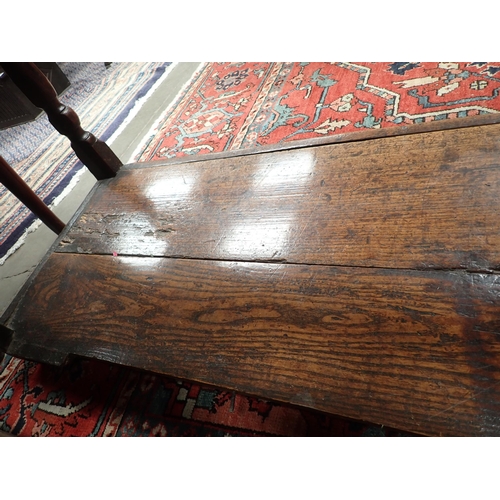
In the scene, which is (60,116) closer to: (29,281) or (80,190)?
(29,281)

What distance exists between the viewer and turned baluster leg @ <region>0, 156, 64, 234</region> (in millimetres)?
1740

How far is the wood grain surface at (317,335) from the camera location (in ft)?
1.78

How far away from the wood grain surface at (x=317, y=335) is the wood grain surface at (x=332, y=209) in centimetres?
5

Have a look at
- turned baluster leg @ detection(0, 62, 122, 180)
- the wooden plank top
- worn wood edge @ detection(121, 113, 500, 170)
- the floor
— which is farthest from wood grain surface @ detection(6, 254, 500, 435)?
the floor

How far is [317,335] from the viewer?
2.16 ft

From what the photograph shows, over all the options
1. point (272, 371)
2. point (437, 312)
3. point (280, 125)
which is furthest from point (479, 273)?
point (280, 125)

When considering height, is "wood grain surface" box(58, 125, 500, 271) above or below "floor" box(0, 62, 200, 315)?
above

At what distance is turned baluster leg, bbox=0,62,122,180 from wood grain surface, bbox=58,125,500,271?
30cm

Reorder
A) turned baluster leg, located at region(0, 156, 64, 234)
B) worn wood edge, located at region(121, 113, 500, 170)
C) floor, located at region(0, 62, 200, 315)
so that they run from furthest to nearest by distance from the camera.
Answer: floor, located at region(0, 62, 200, 315) → turned baluster leg, located at region(0, 156, 64, 234) → worn wood edge, located at region(121, 113, 500, 170)

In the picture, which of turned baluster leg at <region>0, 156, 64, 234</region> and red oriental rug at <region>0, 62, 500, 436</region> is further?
turned baluster leg at <region>0, 156, 64, 234</region>

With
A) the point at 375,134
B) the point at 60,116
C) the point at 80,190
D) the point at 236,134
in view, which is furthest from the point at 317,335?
the point at 80,190

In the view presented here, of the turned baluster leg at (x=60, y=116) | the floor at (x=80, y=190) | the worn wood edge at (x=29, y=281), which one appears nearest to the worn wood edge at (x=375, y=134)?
the turned baluster leg at (x=60, y=116)

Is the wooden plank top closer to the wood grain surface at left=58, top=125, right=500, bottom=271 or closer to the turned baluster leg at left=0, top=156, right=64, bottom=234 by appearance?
the wood grain surface at left=58, top=125, right=500, bottom=271

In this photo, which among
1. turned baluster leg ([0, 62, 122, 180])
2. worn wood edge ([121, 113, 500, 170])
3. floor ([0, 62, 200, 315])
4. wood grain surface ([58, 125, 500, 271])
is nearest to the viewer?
wood grain surface ([58, 125, 500, 271])
